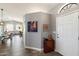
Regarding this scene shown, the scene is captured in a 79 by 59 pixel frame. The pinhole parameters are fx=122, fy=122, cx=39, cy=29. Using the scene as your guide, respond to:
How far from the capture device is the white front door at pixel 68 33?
433cm

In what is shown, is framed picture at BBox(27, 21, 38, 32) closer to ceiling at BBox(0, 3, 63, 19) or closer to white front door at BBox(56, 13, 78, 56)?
ceiling at BBox(0, 3, 63, 19)

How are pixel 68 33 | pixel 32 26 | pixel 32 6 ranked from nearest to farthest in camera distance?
pixel 68 33 → pixel 32 6 → pixel 32 26

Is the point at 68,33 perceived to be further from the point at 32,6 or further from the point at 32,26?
the point at 32,26

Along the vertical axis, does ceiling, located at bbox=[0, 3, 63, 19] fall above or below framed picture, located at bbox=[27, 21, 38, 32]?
above

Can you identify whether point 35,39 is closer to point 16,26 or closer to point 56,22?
point 56,22

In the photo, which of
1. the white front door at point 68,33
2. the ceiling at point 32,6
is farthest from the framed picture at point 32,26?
the white front door at point 68,33

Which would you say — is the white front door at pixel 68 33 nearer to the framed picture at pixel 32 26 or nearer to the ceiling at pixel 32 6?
the ceiling at pixel 32 6

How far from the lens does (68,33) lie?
15.9 ft

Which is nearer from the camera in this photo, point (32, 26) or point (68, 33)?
point (68, 33)

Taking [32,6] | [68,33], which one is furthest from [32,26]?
[68,33]

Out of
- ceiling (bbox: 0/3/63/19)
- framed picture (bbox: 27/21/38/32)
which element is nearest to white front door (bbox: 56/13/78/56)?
ceiling (bbox: 0/3/63/19)

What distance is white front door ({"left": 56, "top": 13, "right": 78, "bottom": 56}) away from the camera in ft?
14.2

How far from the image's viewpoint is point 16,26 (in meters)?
20.0

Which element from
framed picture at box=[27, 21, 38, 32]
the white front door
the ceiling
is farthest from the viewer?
framed picture at box=[27, 21, 38, 32]
